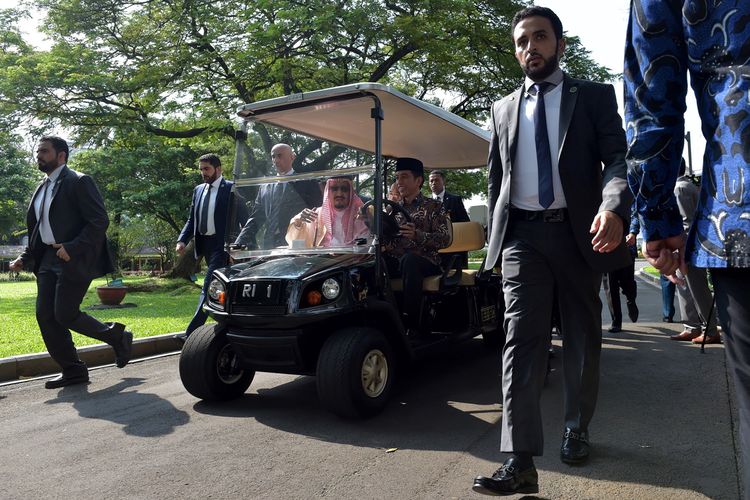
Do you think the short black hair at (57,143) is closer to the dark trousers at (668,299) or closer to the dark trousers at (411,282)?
the dark trousers at (411,282)

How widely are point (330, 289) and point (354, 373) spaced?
0.58 meters

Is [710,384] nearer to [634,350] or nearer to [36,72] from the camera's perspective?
[634,350]

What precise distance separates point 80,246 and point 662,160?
5183 mm

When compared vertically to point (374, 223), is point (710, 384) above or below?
below

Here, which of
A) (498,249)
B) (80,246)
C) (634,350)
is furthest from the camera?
(634,350)

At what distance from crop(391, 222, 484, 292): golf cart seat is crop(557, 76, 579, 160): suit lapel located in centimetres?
210

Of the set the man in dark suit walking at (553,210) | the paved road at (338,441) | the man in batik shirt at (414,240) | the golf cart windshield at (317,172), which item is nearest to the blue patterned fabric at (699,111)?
the man in dark suit walking at (553,210)

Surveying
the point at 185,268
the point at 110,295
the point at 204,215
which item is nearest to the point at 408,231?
the point at 204,215

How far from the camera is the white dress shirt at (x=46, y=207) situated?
575 cm

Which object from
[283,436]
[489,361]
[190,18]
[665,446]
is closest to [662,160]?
[665,446]

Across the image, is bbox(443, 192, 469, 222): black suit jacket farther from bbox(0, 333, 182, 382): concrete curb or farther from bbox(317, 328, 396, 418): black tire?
bbox(317, 328, 396, 418): black tire

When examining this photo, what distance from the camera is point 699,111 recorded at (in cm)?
172

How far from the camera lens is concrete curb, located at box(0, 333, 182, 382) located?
20.0ft

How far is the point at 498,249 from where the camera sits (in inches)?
130
